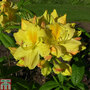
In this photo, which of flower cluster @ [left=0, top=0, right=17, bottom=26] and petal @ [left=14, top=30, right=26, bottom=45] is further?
flower cluster @ [left=0, top=0, right=17, bottom=26]

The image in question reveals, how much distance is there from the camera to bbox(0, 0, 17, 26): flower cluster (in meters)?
1.45

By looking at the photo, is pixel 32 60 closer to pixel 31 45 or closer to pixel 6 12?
pixel 31 45

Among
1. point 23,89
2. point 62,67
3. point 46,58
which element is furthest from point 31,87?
point 46,58

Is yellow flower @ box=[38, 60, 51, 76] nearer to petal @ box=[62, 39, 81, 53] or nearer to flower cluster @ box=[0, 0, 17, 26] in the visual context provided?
petal @ box=[62, 39, 81, 53]

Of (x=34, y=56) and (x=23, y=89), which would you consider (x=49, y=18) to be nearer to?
(x=34, y=56)

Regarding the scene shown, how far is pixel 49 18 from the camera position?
44.6 inches

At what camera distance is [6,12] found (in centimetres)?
150

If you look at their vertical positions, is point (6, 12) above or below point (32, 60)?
above

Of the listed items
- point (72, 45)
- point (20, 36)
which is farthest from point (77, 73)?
point (20, 36)

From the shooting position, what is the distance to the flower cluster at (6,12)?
4.76 ft

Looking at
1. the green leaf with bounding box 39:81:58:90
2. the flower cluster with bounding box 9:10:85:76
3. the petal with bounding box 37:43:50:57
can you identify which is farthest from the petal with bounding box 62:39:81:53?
the green leaf with bounding box 39:81:58:90

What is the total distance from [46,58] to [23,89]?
59 centimetres

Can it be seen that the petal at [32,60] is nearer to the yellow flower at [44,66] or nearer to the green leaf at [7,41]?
the yellow flower at [44,66]

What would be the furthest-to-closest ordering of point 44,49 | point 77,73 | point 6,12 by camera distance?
point 6,12 → point 77,73 → point 44,49
